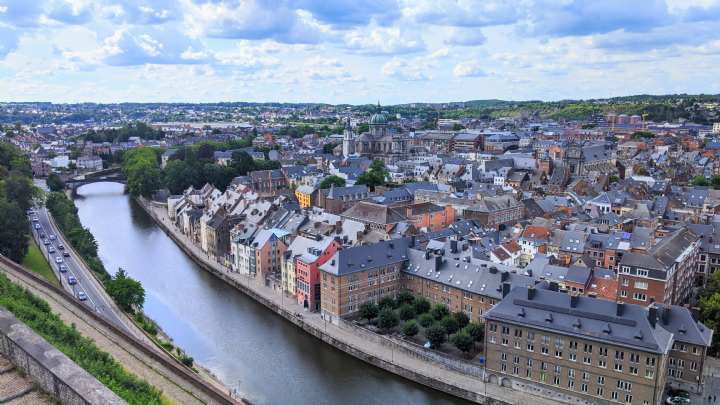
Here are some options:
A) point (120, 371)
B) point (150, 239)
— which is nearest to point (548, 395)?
point (120, 371)

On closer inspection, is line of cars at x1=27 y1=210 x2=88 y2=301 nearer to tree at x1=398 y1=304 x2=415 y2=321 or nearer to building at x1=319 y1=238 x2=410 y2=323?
building at x1=319 y1=238 x2=410 y2=323

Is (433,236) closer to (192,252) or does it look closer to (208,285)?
(208,285)

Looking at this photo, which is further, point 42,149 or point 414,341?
point 42,149

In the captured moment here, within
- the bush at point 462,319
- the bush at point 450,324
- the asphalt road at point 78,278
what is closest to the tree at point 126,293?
the asphalt road at point 78,278

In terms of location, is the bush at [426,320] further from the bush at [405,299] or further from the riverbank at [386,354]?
the bush at [405,299]

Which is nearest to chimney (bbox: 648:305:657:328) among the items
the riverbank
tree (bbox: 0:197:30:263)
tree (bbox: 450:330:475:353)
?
the riverbank

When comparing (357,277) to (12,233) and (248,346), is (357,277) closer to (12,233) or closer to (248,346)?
(248,346)
